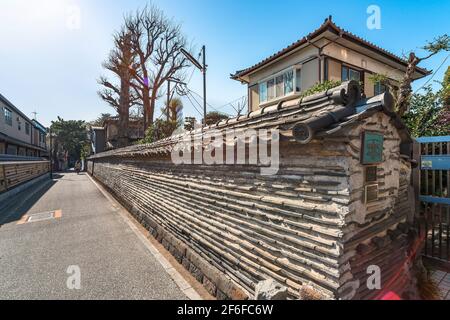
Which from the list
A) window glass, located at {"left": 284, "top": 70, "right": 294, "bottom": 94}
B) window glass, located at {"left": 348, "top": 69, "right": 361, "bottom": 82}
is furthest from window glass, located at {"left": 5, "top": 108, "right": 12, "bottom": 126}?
window glass, located at {"left": 348, "top": 69, "right": 361, "bottom": 82}

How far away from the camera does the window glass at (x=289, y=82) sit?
12648 millimetres

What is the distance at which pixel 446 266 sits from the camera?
4.34m

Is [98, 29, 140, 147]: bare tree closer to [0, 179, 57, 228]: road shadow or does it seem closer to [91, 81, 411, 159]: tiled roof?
[0, 179, 57, 228]: road shadow

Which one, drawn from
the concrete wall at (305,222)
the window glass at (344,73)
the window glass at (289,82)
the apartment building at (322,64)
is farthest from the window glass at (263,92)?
the concrete wall at (305,222)

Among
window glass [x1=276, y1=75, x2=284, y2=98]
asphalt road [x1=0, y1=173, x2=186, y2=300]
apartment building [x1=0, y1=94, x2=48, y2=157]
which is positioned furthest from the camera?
apartment building [x1=0, y1=94, x2=48, y2=157]

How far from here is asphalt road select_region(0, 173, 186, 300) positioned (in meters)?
4.25

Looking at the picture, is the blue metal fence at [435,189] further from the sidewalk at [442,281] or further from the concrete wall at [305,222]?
the concrete wall at [305,222]

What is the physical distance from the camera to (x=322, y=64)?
36.7 ft

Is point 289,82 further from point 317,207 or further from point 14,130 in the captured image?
point 14,130

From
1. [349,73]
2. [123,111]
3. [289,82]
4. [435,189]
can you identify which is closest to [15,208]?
[123,111]

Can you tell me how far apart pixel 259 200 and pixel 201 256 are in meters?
2.14

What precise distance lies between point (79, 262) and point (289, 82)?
40.6 feet
